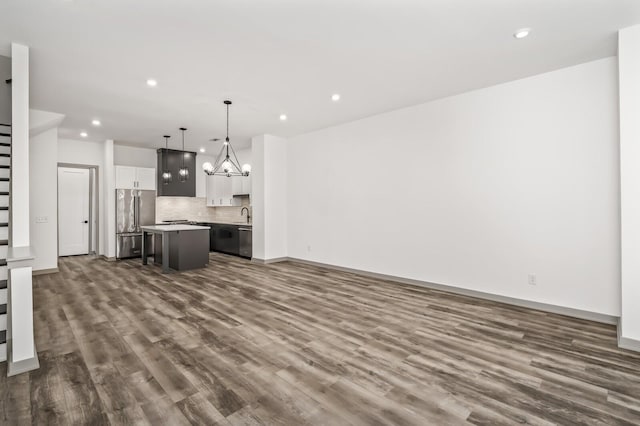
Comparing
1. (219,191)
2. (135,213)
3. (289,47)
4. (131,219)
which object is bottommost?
(131,219)

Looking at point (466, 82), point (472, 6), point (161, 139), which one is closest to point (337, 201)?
point (466, 82)

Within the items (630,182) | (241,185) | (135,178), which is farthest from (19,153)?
(630,182)

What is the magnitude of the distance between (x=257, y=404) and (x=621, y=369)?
2.96 meters

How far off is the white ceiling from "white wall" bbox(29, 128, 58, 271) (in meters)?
1.27

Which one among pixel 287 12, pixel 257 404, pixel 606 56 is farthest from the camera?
pixel 606 56

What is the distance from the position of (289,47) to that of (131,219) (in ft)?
22.3

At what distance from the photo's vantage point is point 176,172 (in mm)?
8547

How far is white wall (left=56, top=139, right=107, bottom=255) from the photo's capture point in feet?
24.2

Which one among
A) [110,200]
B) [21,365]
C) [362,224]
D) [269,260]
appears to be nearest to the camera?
[21,365]

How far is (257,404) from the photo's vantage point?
6.77 ft

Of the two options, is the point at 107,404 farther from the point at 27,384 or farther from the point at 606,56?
the point at 606,56

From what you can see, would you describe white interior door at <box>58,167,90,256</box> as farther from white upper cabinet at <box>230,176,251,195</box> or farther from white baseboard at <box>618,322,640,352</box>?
white baseboard at <box>618,322,640,352</box>

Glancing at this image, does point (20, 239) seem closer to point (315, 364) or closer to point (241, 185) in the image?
point (315, 364)

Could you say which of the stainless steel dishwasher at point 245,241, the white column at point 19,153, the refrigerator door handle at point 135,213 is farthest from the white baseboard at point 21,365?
the refrigerator door handle at point 135,213
